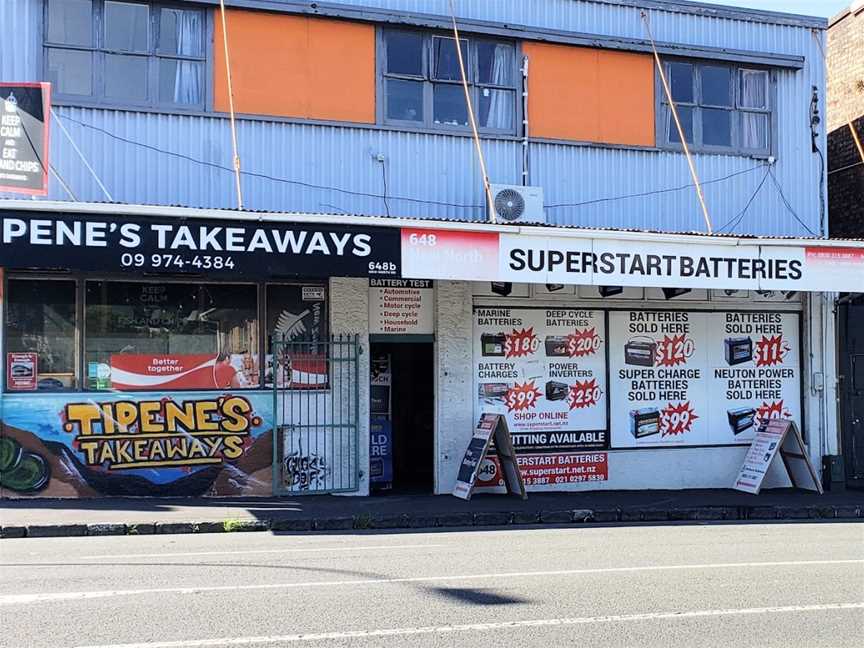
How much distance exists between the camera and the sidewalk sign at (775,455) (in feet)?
46.4

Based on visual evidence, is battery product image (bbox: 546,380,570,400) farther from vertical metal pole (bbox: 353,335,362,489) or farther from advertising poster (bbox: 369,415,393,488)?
vertical metal pole (bbox: 353,335,362,489)

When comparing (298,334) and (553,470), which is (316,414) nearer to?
(298,334)

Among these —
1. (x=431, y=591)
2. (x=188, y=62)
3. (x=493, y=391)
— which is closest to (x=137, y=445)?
(x=493, y=391)

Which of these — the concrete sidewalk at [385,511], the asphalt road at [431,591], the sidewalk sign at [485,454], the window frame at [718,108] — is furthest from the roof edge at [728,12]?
the asphalt road at [431,591]

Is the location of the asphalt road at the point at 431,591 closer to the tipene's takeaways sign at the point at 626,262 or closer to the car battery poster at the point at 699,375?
the tipene's takeaways sign at the point at 626,262

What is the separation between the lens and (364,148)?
13.7 meters

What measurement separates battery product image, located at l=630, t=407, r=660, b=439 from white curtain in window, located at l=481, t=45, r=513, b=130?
4.77 m

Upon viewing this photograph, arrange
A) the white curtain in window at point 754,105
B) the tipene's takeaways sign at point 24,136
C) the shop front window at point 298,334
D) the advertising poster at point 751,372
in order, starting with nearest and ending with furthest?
the tipene's takeaways sign at point 24,136 < the shop front window at point 298,334 < the advertising poster at point 751,372 < the white curtain in window at point 754,105

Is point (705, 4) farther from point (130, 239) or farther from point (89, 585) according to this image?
point (89, 585)

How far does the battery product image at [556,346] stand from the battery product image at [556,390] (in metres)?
0.41

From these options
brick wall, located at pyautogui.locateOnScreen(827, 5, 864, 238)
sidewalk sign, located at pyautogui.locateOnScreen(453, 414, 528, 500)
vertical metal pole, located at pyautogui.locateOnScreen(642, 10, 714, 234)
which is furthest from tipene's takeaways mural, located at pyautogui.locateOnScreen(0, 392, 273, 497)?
brick wall, located at pyautogui.locateOnScreen(827, 5, 864, 238)

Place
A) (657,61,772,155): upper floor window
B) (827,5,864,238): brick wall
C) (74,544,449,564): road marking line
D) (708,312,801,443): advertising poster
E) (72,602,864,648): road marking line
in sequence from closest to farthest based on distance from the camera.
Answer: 1. (72,602,864,648): road marking line
2. (74,544,449,564): road marking line
3. (708,312,801,443): advertising poster
4. (657,61,772,155): upper floor window
5. (827,5,864,238): brick wall

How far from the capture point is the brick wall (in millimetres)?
16797

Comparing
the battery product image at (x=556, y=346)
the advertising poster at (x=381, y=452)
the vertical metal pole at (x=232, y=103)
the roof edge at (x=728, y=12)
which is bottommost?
the advertising poster at (x=381, y=452)
